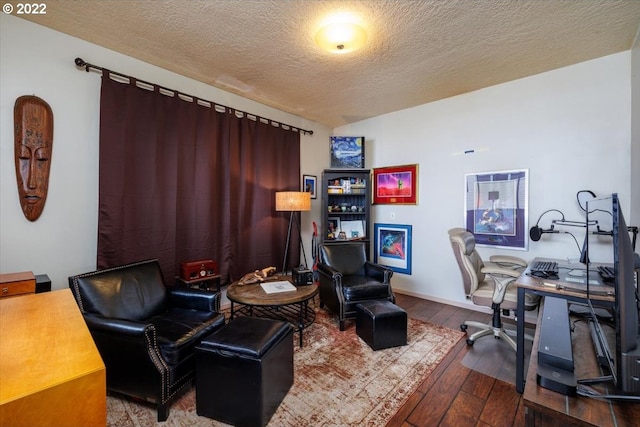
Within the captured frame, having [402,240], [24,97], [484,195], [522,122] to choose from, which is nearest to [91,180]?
[24,97]

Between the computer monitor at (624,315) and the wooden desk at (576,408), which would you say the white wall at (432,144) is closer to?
the computer monitor at (624,315)

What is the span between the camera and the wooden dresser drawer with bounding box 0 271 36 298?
166 centimetres

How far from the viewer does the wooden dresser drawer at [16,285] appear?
5.45 ft

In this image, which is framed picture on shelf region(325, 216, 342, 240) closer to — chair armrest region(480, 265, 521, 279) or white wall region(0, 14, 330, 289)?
chair armrest region(480, 265, 521, 279)

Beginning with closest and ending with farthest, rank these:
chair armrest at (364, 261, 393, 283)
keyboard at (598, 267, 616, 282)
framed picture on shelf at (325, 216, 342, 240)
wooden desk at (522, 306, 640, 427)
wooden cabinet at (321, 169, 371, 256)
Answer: wooden desk at (522, 306, 640, 427) → keyboard at (598, 267, 616, 282) → chair armrest at (364, 261, 393, 283) → wooden cabinet at (321, 169, 371, 256) → framed picture on shelf at (325, 216, 342, 240)

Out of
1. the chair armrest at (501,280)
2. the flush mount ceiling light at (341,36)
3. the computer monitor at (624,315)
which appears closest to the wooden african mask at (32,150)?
the flush mount ceiling light at (341,36)

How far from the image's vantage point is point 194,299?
2303mm

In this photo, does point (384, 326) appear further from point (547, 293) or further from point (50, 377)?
point (50, 377)

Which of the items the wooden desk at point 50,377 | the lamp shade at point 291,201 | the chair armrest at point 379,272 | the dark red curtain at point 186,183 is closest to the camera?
the wooden desk at point 50,377

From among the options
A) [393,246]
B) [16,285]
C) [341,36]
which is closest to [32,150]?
[16,285]

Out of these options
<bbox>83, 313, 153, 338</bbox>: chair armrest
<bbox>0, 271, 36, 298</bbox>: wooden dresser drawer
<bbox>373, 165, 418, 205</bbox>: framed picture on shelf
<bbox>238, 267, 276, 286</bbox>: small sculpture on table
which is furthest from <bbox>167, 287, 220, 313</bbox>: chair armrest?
<bbox>373, 165, 418, 205</bbox>: framed picture on shelf

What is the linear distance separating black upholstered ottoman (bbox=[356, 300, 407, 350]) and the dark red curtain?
1733mm

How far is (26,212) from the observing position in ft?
7.02

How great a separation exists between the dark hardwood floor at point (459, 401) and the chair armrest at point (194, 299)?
1554mm
